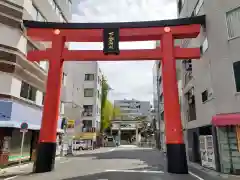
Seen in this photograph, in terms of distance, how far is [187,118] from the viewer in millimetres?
20297

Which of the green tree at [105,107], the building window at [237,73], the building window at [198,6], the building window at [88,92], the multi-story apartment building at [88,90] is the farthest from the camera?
the green tree at [105,107]

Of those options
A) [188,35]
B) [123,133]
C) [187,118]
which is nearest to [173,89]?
[188,35]

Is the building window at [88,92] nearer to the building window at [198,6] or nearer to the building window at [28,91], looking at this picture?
the building window at [28,91]

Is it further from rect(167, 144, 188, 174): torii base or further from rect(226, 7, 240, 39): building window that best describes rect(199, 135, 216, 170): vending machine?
rect(226, 7, 240, 39): building window

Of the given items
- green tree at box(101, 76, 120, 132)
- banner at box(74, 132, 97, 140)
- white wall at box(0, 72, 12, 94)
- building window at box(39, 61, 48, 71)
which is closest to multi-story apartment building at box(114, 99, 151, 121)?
green tree at box(101, 76, 120, 132)

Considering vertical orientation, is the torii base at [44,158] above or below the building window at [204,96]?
below

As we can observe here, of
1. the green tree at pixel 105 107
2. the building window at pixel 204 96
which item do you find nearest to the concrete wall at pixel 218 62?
the building window at pixel 204 96

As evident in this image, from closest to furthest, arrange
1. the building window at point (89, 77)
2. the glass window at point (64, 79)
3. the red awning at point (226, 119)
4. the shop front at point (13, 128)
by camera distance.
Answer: the red awning at point (226, 119) < the shop front at point (13, 128) < the glass window at point (64, 79) < the building window at point (89, 77)

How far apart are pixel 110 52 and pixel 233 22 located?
23.0ft

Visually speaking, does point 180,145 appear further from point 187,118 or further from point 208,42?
point 187,118

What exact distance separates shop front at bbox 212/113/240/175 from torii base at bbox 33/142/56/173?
353 inches

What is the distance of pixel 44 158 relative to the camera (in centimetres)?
1214

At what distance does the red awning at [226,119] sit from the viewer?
1100 centimetres

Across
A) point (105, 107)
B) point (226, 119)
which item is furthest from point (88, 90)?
point (226, 119)
